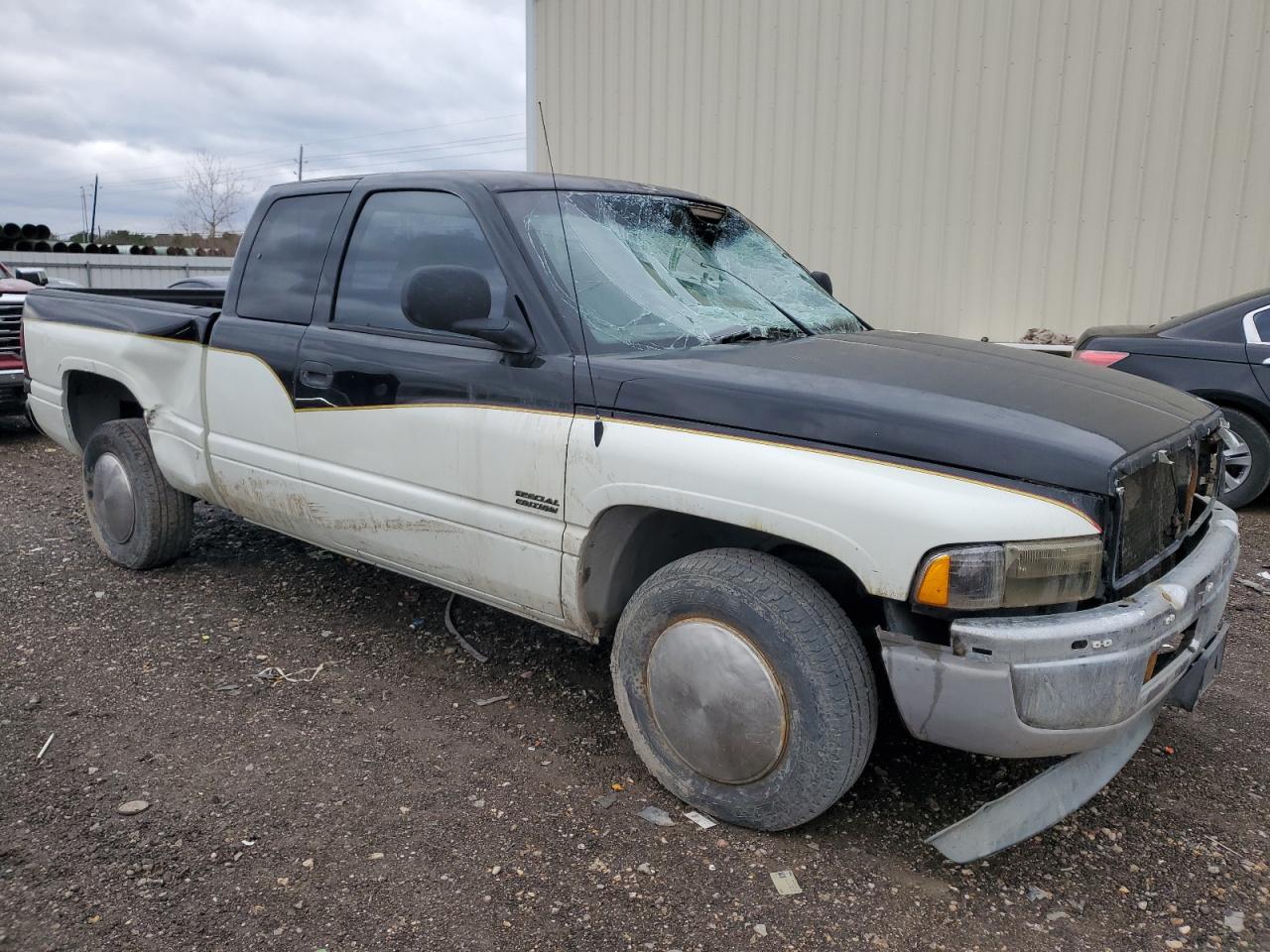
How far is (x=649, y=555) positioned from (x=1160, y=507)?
1488mm

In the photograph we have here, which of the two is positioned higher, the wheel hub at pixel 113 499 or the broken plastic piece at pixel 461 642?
the wheel hub at pixel 113 499

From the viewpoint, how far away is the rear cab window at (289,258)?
4023 millimetres

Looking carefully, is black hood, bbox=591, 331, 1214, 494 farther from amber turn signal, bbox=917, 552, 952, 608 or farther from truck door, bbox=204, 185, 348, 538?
truck door, bbox=204, 185, 348, 538

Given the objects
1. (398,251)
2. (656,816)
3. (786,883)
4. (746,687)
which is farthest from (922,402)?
(398,251)

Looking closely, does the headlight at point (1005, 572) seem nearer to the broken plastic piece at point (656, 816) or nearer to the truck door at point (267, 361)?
the broken plastic piece at point (656, 816)

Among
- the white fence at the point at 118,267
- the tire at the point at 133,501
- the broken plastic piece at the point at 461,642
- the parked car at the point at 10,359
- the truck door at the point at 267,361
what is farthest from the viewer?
the white fence at the point at 118,267

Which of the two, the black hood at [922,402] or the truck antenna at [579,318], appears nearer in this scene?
the black hood at [922,402]

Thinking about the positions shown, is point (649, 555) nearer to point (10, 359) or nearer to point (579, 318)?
point (579, 318)

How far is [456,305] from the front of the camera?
3.13 metres

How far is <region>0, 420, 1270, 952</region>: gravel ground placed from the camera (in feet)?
8.38

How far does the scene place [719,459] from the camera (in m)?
2.75

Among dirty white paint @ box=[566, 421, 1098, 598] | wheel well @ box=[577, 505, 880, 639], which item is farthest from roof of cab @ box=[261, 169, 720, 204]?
wheel well @ box=[577, 505, 880, 639]

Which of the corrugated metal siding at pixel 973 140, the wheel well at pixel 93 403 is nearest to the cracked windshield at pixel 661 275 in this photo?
the wheel well at pixel 93 403

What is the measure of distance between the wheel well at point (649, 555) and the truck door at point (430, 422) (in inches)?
4.8
